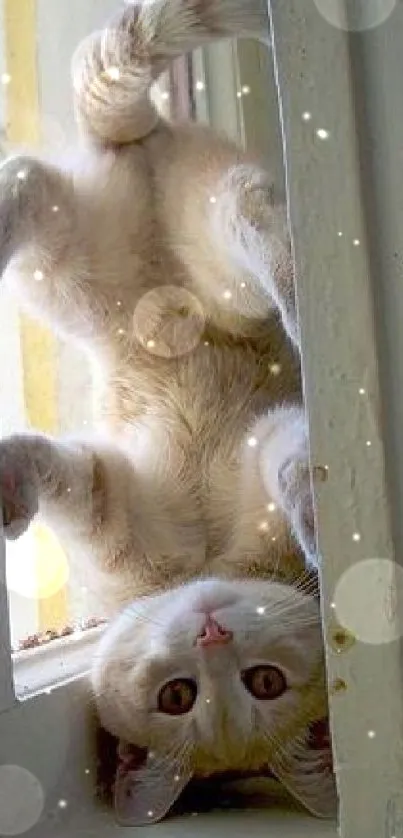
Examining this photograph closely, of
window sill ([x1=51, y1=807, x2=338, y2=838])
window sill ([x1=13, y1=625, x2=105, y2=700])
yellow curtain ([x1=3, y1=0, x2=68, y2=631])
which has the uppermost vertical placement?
yellow curtain ([x1=3, y1=0, x2=68, y2=631])

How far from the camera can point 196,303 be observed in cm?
121

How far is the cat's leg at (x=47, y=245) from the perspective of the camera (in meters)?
1.05

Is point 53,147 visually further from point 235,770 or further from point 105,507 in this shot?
point 235,770

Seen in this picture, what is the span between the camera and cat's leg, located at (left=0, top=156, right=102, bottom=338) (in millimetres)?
1055

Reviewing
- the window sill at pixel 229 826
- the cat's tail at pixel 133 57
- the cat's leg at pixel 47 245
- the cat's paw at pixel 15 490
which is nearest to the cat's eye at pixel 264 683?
the window sill at pixel 229 826

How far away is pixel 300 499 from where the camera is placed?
3.10ft

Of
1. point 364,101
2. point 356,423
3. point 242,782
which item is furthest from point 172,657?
point 364,101

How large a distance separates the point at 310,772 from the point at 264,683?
0.33 feet

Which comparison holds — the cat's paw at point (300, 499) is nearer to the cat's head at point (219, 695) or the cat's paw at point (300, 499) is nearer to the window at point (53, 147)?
the cat's head at point (219, 695)

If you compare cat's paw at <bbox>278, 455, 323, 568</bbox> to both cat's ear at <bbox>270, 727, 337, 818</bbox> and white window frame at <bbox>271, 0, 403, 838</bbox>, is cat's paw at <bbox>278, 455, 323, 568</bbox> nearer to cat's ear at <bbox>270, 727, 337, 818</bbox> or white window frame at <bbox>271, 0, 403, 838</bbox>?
cat's ear at <bbox>270, 727, 337, 818</bbox>

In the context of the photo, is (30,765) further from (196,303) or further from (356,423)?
(196,303)

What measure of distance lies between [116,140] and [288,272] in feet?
1.12

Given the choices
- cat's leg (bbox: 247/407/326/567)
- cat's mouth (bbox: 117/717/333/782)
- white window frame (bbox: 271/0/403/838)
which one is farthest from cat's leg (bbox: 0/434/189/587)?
white window frame (bbox: 271/0/403/838)

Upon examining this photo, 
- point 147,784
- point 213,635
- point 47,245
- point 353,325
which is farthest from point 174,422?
point 353,325
